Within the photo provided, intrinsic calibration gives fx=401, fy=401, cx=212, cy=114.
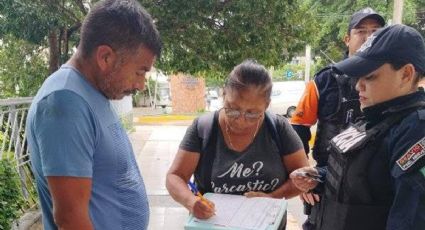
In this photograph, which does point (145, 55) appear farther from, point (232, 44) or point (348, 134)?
point (232, 44)

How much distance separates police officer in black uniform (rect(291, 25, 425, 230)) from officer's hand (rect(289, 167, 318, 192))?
0.50 feet

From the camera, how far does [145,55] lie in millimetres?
1262

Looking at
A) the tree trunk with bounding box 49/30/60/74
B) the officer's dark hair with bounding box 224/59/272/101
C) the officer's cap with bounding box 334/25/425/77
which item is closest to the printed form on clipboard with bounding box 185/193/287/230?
the officer's dark hair with bounding box 224/59/272/101

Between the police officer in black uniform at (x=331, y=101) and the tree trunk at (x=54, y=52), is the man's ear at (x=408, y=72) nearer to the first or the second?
the police officer in black uniform at (x=331, y=101)

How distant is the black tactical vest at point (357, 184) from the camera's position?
4.25ft

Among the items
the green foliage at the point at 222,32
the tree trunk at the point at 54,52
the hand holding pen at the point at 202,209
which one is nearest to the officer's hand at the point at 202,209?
the hand holding pen at the point at 202,209

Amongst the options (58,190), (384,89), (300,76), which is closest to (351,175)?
(384,89)

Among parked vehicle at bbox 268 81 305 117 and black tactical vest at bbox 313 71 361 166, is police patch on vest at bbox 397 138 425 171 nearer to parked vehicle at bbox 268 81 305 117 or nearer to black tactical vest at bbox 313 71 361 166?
black tactical vest at bbox 313 71 361 166

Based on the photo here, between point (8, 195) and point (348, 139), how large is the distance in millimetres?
2500

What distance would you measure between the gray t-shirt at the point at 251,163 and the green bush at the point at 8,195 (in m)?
1.71

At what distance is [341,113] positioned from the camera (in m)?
2.14

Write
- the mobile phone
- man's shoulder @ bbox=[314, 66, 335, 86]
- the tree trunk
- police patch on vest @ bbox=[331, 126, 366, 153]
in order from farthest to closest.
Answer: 1. the tree trunk
2. man's shoulder @ bbox=[314, 66, 335, 86]
3. the mobile phone
4. police patch on vest @ bbox=[331, 126, 366, 153]

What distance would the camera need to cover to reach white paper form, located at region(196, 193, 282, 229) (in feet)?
4.50

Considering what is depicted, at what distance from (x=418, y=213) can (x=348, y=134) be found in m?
0.41
